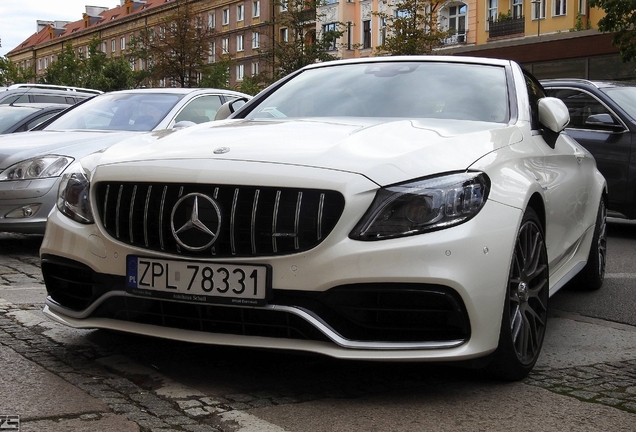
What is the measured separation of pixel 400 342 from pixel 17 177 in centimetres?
497

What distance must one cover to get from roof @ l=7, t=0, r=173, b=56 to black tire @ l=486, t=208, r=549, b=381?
85.6 m

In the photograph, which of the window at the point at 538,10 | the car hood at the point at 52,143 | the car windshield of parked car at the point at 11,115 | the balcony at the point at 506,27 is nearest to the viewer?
the car hood at the point at 52,143

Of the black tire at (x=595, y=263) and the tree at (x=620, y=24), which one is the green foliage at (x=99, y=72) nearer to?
the tree at (x=620, y=24)

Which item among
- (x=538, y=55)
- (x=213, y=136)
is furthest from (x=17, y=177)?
(x=538, y=55)

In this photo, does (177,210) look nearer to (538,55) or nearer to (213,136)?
(213,136)

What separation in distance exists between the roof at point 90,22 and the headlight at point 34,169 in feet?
268

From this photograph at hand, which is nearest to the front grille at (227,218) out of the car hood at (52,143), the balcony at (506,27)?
the car hood at (52,143)

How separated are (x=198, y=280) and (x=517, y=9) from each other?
46012 mm

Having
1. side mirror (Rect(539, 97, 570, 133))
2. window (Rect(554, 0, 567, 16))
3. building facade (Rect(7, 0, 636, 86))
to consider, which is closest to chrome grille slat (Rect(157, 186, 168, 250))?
side mirror (Rect(539, 97, 570, 133))

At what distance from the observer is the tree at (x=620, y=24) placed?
65.1ft

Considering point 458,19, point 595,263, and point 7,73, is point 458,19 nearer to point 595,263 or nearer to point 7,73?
point 7,73

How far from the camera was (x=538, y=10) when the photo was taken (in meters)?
45.1

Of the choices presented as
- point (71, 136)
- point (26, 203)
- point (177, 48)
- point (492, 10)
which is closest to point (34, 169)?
point (26, 203)

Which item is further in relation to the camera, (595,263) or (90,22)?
(90,22)
